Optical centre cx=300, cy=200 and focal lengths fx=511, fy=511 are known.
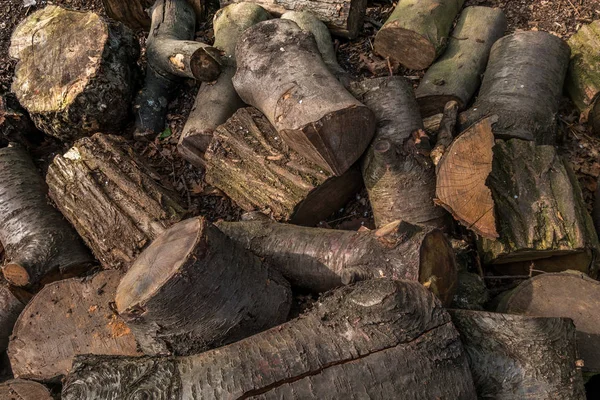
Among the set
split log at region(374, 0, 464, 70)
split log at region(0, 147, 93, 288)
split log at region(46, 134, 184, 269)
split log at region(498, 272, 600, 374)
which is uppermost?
split log at region(374, 0, 464, 70)

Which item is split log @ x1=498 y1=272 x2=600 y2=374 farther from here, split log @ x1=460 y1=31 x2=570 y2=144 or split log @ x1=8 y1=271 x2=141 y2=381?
split log @ x1=8 y1=271 x2=141 y2=381

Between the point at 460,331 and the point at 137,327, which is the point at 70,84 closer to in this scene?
the point at 137,327

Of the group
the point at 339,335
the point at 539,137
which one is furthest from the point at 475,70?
the point at 339,335

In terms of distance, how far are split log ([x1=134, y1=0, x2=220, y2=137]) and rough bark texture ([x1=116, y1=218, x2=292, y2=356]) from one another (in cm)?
195

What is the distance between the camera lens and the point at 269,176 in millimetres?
3404

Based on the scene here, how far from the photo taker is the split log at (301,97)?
3023 millimetres

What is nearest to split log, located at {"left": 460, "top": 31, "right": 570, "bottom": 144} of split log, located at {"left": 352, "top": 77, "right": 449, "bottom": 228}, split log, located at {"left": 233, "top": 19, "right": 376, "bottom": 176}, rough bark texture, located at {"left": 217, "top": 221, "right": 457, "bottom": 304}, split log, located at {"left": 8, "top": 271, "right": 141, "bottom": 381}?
split log, located at {"left": 352, "top": 77, "right": 449, "bottom": 228}

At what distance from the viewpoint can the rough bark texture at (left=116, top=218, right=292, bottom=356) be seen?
2.31 meters

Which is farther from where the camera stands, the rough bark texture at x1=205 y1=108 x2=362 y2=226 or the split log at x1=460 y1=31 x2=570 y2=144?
the split log at x1=460 y1=31 x2=570 y2=144

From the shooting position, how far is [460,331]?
7.72 feet

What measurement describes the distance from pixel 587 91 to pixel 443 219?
1733 mm

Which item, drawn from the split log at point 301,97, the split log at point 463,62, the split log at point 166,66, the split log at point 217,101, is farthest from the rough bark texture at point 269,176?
the split log at point 463,62

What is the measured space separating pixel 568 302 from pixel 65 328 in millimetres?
2846

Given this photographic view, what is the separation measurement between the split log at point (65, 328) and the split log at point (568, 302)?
2.18 metres
